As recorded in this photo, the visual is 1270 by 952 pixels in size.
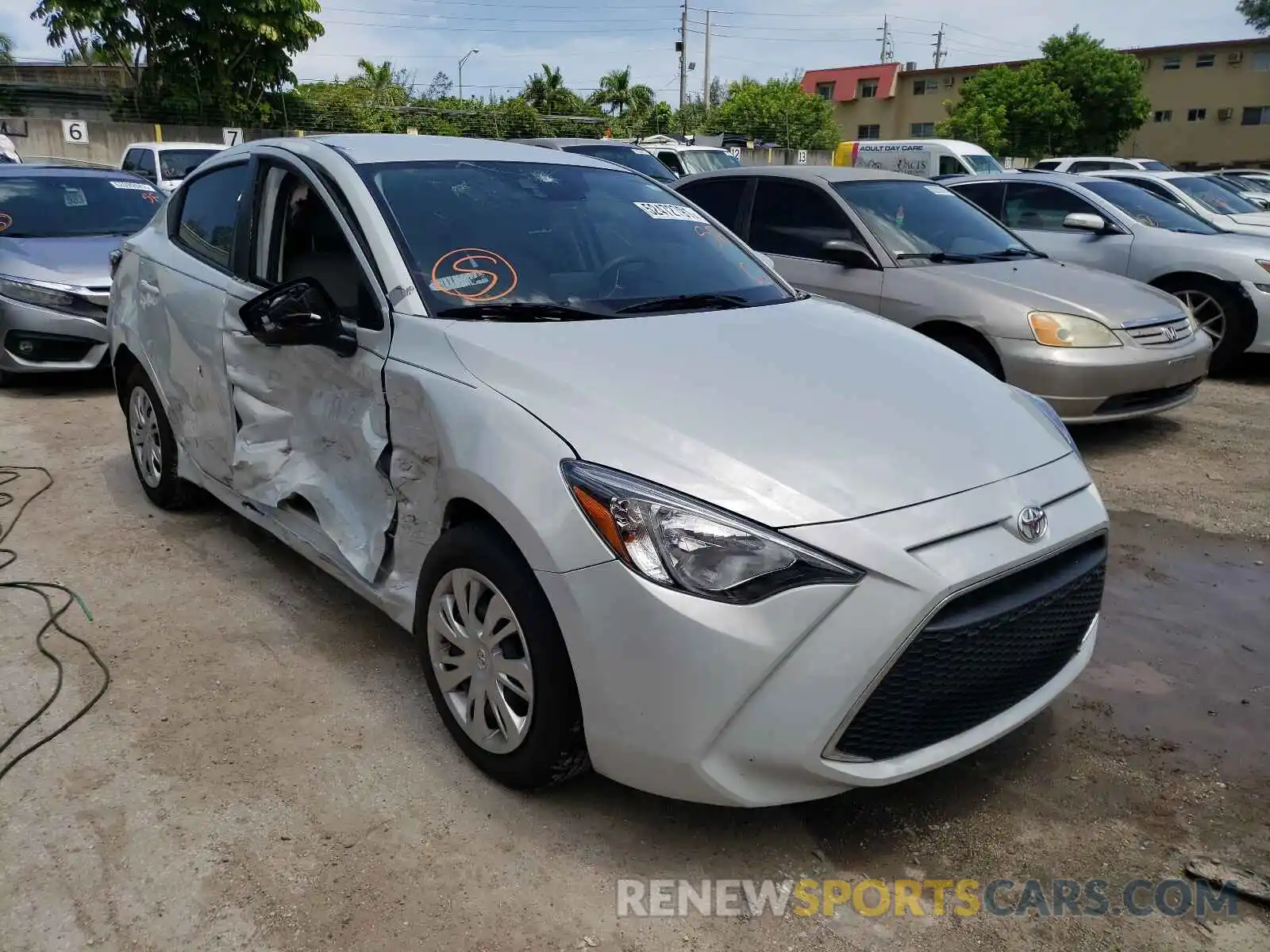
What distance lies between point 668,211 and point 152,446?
2.73 meters

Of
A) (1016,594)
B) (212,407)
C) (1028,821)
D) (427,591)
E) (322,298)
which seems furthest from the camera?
(212,407)

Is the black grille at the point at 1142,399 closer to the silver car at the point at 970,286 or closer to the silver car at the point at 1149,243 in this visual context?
the silver car at the point at 970,286

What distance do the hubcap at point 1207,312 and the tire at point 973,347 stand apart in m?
3.24

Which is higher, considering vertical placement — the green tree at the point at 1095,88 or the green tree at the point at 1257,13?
the green tree at the point at 1257,13

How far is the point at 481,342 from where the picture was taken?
9.23ft

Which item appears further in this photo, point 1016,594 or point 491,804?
point 491,804

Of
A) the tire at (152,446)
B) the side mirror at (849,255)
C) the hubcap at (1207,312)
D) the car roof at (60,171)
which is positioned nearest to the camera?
the tire at (152,446)

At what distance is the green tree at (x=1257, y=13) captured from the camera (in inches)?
1875

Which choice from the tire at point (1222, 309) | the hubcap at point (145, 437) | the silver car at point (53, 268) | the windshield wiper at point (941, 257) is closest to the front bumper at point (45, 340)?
the silver car at point (53, 268)

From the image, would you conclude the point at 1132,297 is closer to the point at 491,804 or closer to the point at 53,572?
the point at 491,804

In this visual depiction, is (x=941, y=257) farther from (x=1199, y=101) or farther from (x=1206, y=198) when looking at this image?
(x=1199, y=101)

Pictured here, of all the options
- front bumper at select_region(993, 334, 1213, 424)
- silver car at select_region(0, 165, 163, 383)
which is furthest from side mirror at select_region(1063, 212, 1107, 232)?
silver car at select_region(0, 165, 163, 383)

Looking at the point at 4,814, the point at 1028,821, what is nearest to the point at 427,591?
the point at 4,814

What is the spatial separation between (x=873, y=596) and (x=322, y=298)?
195 centimetres
